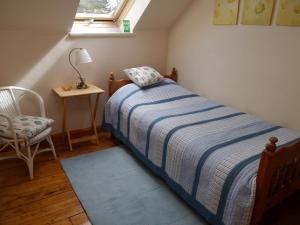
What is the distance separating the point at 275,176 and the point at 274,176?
0.01m

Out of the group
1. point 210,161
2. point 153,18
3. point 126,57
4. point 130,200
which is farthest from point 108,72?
point 210,161

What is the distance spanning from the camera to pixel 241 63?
2.62m

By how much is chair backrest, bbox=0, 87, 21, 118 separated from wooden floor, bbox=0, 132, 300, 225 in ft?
1.71

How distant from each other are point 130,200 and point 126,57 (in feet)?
6.05

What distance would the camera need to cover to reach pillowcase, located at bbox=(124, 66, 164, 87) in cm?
295

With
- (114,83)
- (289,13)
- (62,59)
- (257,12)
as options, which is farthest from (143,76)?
(289,13)

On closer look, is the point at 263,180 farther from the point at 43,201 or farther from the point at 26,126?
the point at 26,126

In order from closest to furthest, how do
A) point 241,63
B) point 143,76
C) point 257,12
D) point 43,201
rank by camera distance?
point 43,201 → point 257,12 → point 241,63 → point 143,76

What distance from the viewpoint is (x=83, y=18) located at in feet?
9.79

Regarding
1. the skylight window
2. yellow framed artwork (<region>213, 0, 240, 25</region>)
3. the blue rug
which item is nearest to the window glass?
the skylight window

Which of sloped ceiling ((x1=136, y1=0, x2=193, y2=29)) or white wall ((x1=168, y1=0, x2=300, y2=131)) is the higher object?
sloped ceiling ((x1=136, y1=0, x2=193, y2=29))

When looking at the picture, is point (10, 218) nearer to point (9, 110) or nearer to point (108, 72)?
point (9, 110)

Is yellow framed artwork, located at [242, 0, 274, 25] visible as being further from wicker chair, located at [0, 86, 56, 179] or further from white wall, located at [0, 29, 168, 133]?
wicker chair, located at [0, 86, 56, 179]

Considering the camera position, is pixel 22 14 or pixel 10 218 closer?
pixel 10 218
